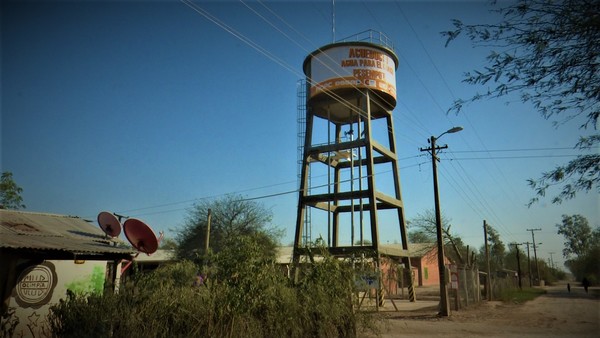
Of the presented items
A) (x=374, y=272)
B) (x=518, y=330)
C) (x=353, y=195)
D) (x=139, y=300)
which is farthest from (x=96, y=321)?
(x=353, y=195)

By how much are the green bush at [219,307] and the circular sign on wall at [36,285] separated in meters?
3.75

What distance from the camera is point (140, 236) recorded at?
11.6 metres

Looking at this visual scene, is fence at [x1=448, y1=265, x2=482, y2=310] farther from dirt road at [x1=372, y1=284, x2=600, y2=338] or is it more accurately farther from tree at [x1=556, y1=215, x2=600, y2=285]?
tree at [x1=556, y1=215, x2=600, y2=285]

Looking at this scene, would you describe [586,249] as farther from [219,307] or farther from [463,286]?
[219,307]

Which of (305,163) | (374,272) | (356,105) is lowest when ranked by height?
(374,272)

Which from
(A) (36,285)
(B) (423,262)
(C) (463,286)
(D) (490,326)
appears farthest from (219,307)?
(B) (423,262)

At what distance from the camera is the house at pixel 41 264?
29.9 ft

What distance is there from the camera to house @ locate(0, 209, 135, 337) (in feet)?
29.9

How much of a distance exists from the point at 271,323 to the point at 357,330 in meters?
2.29

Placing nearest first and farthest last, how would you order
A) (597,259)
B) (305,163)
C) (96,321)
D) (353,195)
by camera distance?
(96,321) → (353,195) → (305,163) → (597,259)

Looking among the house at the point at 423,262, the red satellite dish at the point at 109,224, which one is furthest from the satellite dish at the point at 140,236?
the house at the point at 423,262

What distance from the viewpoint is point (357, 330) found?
835 cm

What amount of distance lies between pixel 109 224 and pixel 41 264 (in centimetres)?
240

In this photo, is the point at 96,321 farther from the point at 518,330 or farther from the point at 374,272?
the point at 518,330
